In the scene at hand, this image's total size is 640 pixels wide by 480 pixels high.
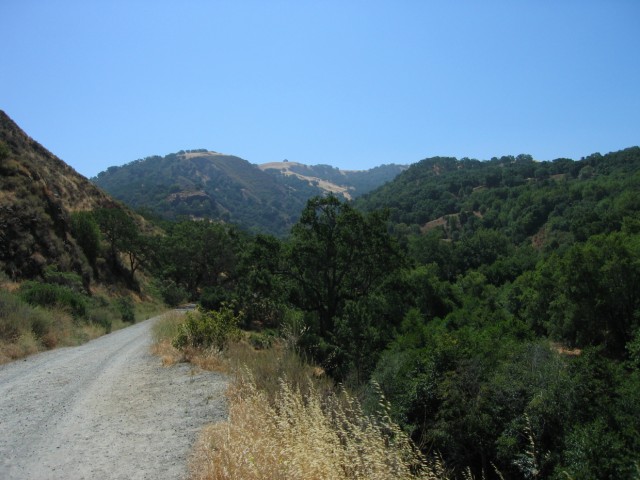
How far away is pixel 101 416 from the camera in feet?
Answer: 21.9

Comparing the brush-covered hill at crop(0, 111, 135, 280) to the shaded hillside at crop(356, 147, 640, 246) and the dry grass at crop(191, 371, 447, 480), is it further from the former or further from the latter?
the shaded hillside at crop(356, 147, 640, 246)

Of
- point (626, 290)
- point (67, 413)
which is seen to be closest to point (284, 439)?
point (67, 413)

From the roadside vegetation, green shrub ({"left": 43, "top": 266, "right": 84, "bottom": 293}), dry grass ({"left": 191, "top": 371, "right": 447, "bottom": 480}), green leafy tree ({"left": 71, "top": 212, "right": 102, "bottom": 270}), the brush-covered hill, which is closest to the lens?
dry grass ({"left": 191, "top": 371, "right": 447, "bottom": 480})

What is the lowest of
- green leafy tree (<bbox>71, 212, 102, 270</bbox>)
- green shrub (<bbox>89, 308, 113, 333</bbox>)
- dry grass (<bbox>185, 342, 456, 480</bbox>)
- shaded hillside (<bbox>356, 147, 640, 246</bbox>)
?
green shrub (<bbox>89, 308, 113, 333</bbox>)

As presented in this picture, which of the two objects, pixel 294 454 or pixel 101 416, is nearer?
pixel 294 454

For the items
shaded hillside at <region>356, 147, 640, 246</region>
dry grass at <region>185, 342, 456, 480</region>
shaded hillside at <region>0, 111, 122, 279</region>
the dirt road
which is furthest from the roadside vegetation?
shaded hillside at <region>356, 147, 640, 246</region>

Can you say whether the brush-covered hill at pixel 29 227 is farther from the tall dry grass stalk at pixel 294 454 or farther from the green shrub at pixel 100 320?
the tall dry grass stalk at pixel 294 454

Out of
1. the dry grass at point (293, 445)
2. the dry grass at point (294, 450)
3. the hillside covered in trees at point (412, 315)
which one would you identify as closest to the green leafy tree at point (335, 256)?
the hillside covered in trees at point (412, 315)

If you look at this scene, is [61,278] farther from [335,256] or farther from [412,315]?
[412,315]

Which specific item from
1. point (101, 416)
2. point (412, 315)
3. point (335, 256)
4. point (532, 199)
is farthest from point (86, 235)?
point (532, 199)

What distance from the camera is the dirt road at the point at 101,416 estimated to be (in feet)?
16.1

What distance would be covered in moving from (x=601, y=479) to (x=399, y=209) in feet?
498

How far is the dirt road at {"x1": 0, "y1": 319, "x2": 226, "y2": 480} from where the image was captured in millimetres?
4914

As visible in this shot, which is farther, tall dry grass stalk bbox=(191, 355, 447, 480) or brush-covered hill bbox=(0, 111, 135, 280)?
brush-covered hill bbox=(0, 111, 135, 280)
